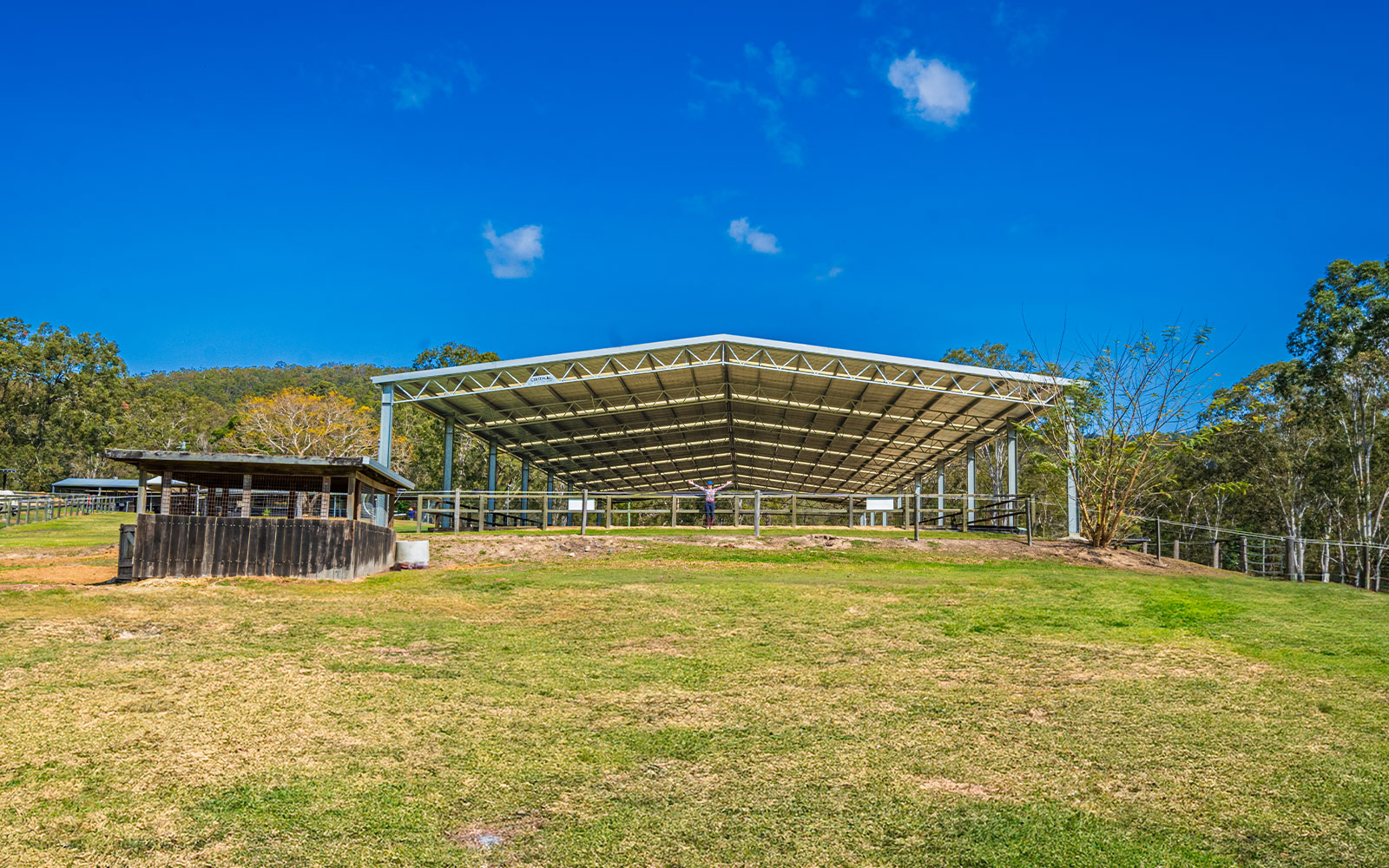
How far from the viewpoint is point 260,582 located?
1402 centimetres

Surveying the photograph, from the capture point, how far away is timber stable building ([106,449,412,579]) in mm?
14320

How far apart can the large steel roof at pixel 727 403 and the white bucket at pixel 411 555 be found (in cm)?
929

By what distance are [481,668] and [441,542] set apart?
11947 mm

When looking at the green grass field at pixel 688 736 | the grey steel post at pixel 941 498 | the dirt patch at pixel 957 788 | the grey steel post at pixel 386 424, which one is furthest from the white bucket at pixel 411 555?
the grey steel post at pixel 941 498

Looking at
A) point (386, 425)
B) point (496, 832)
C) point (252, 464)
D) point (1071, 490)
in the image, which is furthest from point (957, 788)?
point (386, 425)

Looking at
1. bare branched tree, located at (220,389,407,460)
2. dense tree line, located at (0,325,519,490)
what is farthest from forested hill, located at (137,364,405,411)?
bare branched tree, located at (220,389,407,460)

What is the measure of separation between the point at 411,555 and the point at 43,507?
3083 cm

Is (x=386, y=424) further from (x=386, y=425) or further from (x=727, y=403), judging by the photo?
(x=727, y=403)

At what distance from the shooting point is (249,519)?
1475 cm

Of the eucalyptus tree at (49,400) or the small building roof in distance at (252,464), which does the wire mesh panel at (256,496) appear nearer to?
the small building roof in distance at (252,464)

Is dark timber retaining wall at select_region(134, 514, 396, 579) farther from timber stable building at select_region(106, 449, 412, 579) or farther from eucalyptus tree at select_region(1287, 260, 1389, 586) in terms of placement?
eucalyptus tree at select_region(1287, 260, 1389, 586)

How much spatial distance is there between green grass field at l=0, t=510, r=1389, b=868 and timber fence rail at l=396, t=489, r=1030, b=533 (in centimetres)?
1128

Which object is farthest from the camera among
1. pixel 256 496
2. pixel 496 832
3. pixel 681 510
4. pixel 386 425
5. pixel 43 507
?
pixel 43 507

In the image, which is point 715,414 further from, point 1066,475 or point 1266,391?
point 1266,391
